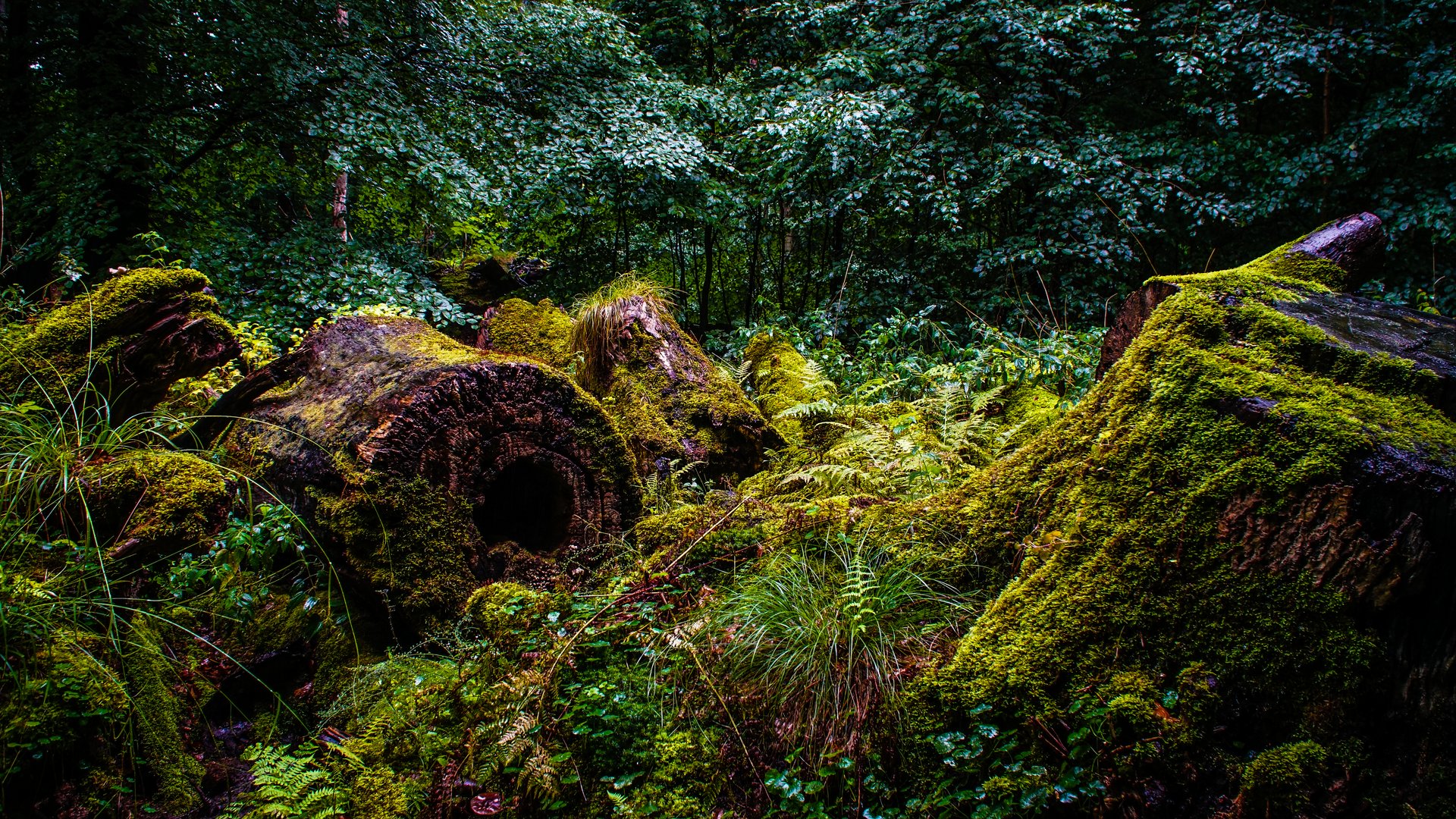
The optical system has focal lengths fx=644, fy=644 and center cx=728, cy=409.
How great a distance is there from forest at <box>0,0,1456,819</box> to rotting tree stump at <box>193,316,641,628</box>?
2 cm

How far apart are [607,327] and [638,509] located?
2086mm

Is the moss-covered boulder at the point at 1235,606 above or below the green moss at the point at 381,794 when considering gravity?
above

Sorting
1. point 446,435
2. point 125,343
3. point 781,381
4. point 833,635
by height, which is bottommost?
point 781,381

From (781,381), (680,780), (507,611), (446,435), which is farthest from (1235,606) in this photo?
(781,381)

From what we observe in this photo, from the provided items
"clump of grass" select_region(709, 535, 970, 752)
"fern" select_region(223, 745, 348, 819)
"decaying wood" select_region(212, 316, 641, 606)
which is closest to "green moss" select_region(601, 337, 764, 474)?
"decaying wood" select_region(212, 316, 641, 606)

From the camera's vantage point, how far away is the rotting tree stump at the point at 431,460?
3035mm

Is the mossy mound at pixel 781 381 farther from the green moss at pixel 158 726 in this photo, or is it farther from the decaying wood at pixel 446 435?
the green moss at pixel 158 726

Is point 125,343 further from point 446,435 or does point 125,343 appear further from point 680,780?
point 680,780

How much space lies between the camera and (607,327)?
5.36 meters

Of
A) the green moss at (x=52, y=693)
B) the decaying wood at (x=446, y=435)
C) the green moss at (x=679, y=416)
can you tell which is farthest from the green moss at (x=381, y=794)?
the green moss at (x=679, y=416)

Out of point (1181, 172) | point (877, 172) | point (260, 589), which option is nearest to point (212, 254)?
point (260, 589)

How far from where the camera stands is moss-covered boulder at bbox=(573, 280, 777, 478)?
4695 mm

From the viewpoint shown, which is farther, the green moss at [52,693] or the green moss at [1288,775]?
the green moss at [52,693]

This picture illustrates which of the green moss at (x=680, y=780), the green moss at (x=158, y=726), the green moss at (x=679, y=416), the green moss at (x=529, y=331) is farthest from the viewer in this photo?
the green moss at (x=529, y=331)
